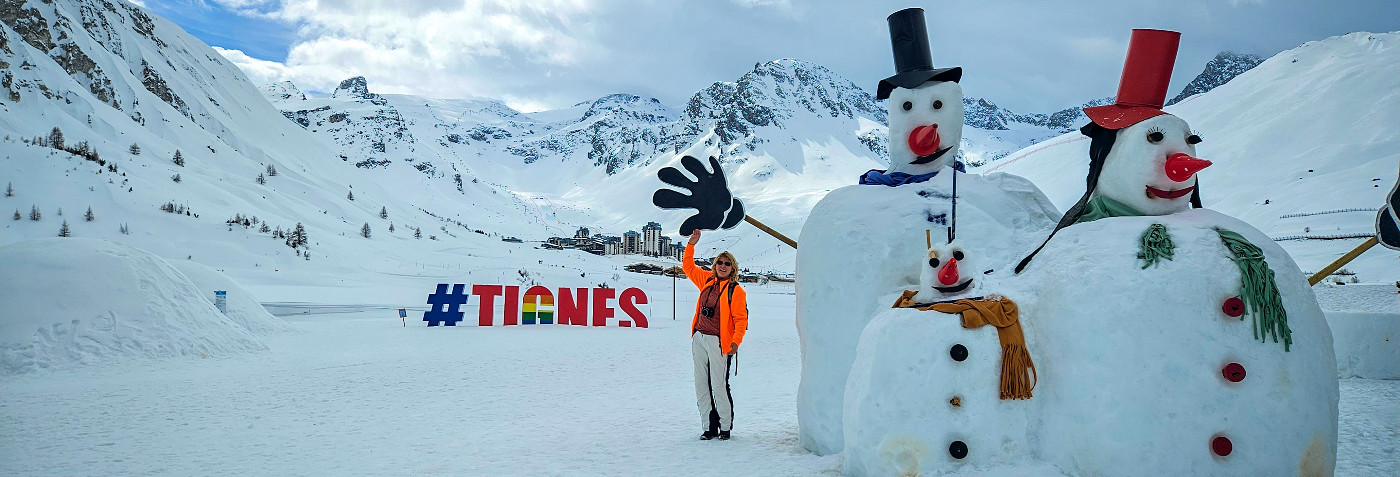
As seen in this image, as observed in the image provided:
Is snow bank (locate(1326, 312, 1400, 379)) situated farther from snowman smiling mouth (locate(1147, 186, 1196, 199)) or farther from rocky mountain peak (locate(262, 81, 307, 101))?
rocky mountain peak (locate(262, 81, 307, 101))

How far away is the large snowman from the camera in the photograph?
409 centimetres

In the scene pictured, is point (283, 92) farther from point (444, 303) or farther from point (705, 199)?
point (705, 199)

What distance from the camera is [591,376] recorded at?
8.62m

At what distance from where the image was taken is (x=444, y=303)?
48.7ft

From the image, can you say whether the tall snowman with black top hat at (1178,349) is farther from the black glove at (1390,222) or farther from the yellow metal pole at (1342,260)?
the black glove at (1390,222)

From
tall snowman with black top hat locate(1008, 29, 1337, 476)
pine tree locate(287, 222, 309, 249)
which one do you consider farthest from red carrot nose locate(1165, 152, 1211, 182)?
pine tree locate(287, 222, 309, 249)

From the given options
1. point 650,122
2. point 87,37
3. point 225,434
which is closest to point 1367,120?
point 225,434

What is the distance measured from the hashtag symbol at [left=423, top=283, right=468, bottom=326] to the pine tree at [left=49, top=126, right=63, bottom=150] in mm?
15421

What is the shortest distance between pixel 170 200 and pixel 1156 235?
25716 millimetres

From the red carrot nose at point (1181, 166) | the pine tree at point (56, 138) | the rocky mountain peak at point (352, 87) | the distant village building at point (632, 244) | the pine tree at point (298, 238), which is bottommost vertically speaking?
the red carrot nose at point (1181, 166)

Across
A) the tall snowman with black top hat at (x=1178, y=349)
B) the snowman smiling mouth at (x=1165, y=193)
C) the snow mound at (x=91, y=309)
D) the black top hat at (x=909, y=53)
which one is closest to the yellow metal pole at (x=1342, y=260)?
the tall snowman with black top hat at (x=1178, y=349)

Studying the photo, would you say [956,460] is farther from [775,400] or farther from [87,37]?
[87,37]

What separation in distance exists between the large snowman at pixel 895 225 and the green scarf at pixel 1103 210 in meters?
0.48

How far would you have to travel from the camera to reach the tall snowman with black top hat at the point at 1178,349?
8.69ft
